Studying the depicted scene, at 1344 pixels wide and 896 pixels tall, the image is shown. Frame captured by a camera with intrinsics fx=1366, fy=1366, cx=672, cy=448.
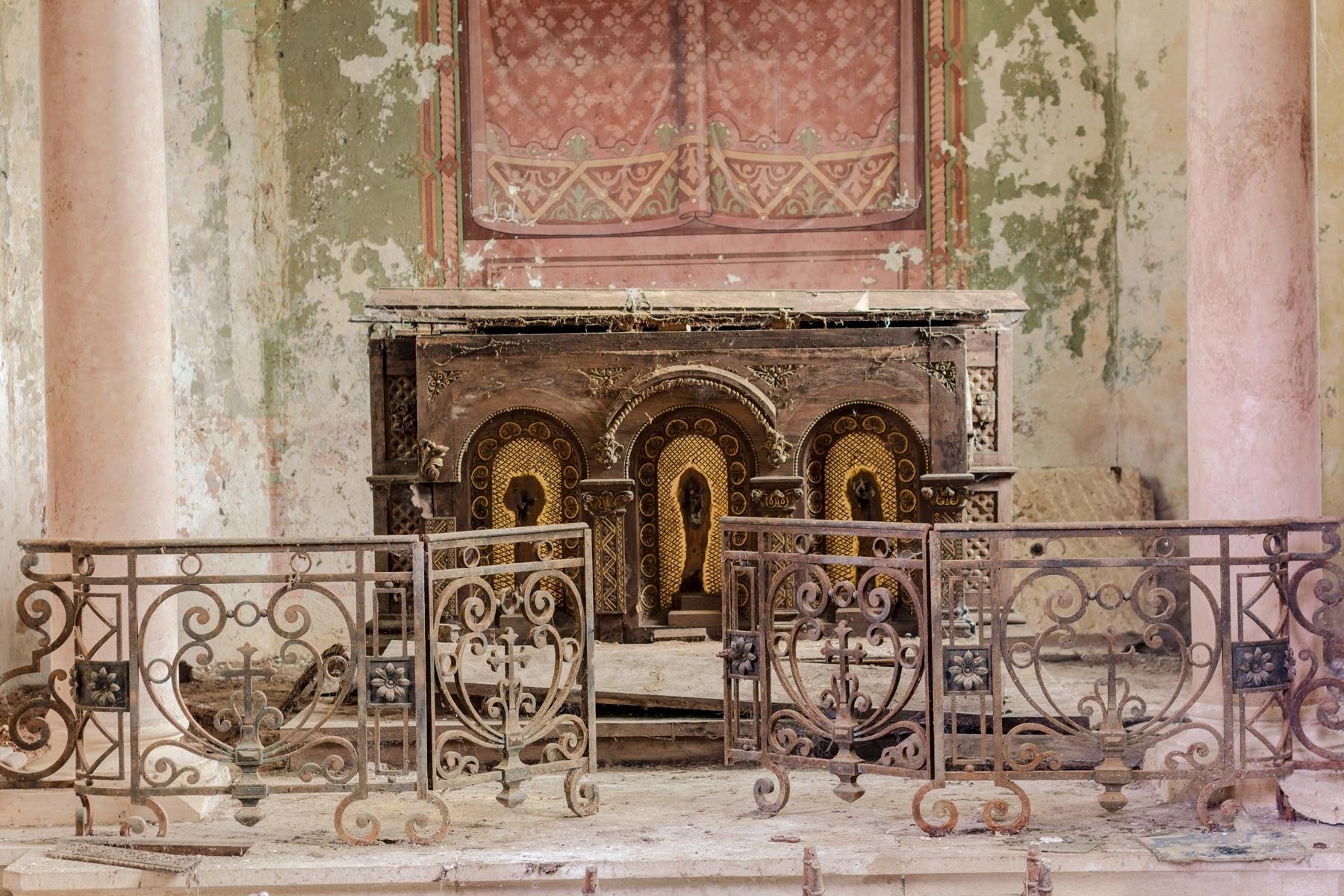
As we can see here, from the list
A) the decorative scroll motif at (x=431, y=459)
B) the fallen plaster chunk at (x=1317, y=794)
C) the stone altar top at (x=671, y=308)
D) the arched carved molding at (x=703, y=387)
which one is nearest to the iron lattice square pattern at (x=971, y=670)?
the fallen plaster chunk at (x=1317, y=794)

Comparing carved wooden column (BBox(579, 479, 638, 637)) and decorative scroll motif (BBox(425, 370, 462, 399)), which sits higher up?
decorative scroll motif (BBox(425, 370, 462, 399))

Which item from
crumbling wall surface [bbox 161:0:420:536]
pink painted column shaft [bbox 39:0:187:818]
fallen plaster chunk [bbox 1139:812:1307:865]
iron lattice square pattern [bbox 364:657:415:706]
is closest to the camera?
fallen plaster chunk [bbox 1139:812:1307:865]

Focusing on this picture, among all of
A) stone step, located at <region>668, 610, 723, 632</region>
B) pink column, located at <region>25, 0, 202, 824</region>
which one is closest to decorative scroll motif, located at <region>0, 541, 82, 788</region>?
pink column, located at <region>25, 0, 202, 824</region>

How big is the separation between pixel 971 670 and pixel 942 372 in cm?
288

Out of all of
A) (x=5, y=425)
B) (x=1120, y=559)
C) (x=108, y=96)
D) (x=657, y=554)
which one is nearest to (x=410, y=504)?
(x=657, y=554)

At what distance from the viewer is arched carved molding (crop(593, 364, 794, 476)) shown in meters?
7.50

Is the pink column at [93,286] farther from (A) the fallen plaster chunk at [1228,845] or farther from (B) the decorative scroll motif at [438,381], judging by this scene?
(A) the fallen plaster chunk at [1228,845]

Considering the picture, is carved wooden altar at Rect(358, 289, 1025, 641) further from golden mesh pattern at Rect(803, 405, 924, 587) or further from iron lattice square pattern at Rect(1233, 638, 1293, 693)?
iron lattice square pattern at Rect(1233, 638, 1293, 693)

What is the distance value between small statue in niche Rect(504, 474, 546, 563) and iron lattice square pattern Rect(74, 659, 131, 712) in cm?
288

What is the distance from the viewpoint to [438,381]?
298 inches

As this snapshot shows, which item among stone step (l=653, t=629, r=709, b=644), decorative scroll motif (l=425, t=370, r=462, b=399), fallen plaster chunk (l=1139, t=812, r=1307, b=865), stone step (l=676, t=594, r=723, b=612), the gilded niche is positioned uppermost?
decorative scroll motif (l=425, t=370, r=462, b=399)

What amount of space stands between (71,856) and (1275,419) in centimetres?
471

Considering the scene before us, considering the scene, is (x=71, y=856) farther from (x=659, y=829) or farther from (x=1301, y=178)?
(x=1301, y=178)

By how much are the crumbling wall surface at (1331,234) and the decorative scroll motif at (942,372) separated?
242 centimetres
